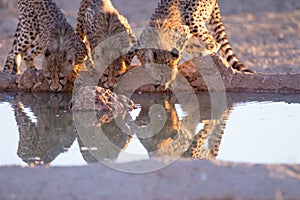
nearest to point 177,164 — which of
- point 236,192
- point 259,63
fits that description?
point 236,192

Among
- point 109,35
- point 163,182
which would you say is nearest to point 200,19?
point 109,35

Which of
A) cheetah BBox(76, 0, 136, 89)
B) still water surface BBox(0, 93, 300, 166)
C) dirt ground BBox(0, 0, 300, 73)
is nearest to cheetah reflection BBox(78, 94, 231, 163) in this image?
still water surface BBox(0, 93, 300, 166)

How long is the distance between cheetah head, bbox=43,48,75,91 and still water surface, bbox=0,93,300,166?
18 cm

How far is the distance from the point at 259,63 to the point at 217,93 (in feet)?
8.70

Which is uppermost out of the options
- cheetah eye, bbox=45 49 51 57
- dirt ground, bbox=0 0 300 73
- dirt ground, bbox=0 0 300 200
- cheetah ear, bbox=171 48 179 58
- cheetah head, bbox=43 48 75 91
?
dirt ground, bbox=0 0 300 200

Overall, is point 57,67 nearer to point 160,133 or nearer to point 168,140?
point 160,133

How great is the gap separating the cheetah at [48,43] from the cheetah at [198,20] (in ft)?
3.21

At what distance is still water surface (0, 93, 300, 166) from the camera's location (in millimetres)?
6273

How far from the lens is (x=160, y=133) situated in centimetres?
707

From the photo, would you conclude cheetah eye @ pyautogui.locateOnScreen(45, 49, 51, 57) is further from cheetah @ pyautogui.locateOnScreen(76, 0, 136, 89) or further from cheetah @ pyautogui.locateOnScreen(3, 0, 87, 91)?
cheetah @ pyautogui.locateOnScreen(76, 0, 136, 89)

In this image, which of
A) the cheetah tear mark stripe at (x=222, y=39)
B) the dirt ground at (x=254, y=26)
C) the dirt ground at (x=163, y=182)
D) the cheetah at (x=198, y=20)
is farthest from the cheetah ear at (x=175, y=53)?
the dirt ground at (x=163, y=182)

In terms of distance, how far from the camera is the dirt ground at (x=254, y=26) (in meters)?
11.5

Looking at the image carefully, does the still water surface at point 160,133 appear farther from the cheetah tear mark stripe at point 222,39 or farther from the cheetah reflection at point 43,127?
the cheetah tear mark stripe at point 222,39

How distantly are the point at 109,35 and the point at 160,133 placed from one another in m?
2.39
